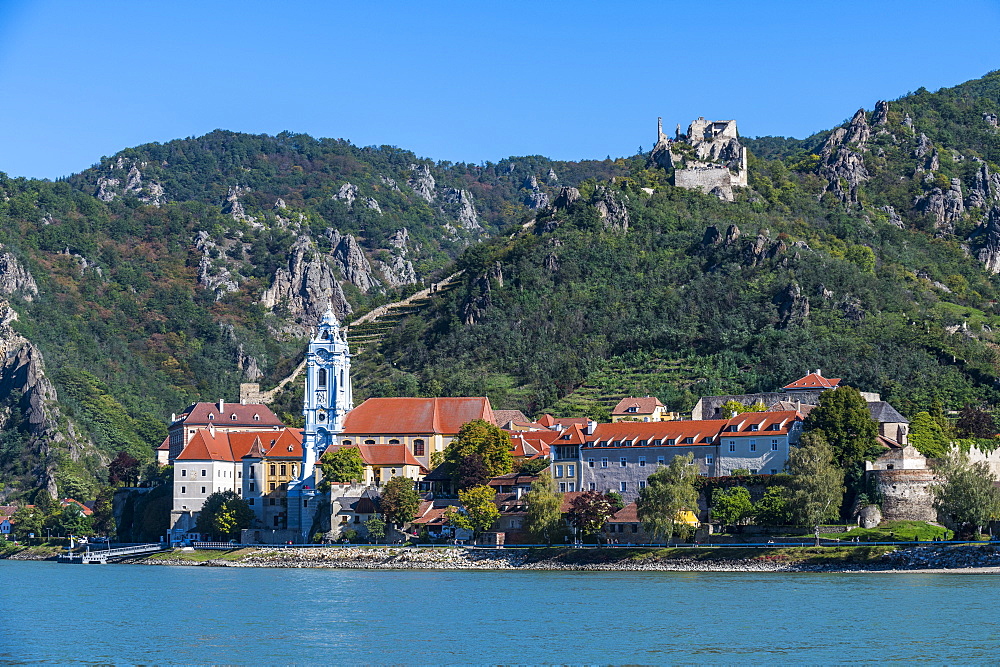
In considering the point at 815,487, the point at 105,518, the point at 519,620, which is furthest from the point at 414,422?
the point at 519,620

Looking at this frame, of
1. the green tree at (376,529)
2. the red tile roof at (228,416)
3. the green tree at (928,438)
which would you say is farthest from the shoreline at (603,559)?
the red tile roof at (228,416)

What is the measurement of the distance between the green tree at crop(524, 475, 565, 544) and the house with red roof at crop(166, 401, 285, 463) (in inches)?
1572

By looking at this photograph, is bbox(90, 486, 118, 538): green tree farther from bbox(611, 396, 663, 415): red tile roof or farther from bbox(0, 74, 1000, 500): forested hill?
bbox(611, 396, 663, 415): red tile roof

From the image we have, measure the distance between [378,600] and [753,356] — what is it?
228 feet

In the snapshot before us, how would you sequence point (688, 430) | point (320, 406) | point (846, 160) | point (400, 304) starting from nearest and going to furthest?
point (688, 430), point (320, 406), point (400, 304), point (846, 160)

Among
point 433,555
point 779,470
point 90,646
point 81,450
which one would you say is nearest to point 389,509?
→ point 433,555

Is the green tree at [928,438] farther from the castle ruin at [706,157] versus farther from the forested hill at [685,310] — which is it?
the castle ruin at [706,157]

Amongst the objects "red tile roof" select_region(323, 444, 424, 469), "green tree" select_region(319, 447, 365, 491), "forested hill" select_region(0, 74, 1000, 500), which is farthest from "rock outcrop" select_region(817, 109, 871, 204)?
"green tree" select_region(319, 447, 365, 491)

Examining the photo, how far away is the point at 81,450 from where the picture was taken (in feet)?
518

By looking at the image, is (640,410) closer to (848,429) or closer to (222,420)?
(848,429)

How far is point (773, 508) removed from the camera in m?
81.9

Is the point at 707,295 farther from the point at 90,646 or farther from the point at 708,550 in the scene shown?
the point at 90,646

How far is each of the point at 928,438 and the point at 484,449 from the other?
2708cm

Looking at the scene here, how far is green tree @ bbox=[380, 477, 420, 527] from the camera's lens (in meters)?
94.8
